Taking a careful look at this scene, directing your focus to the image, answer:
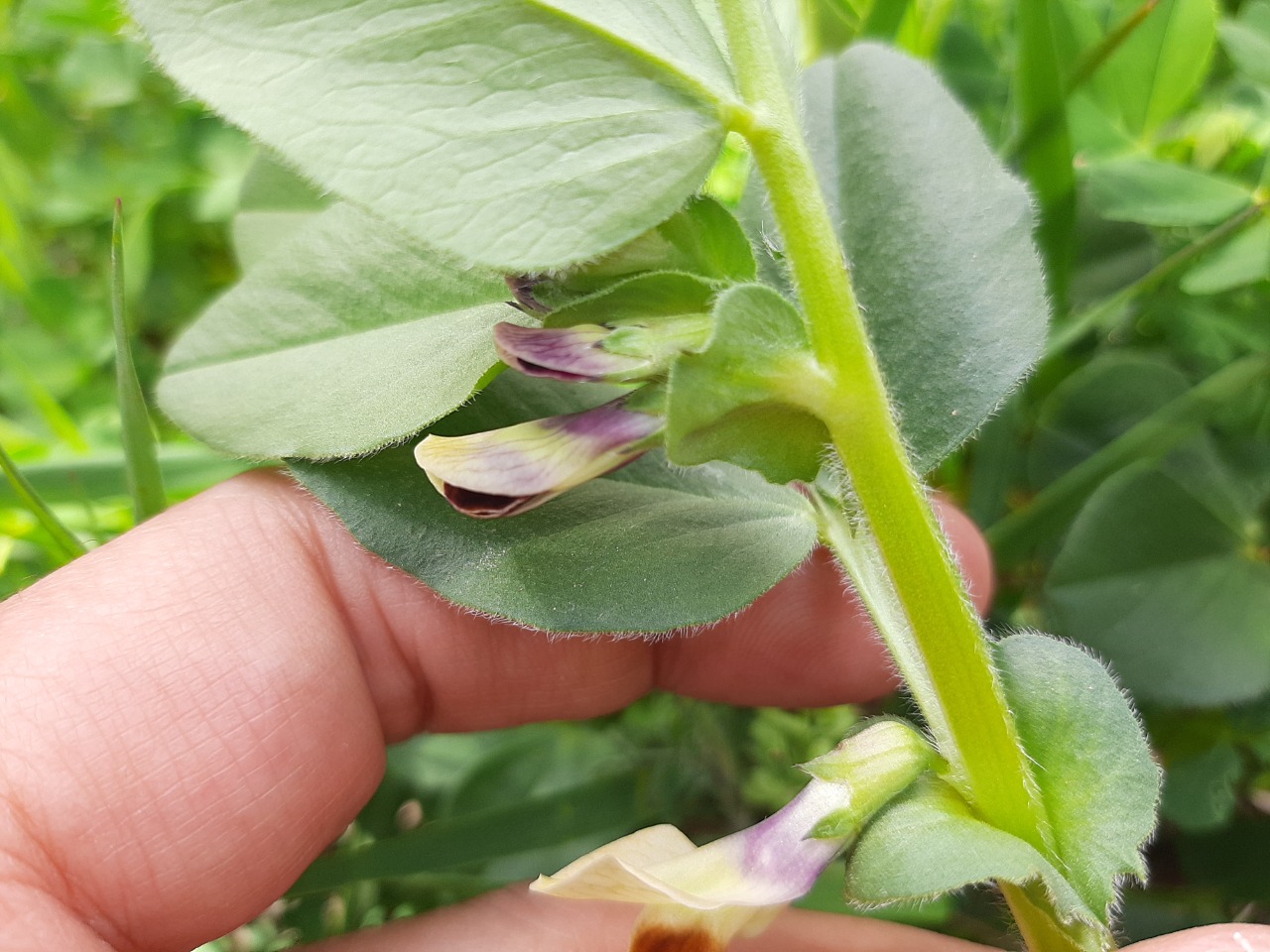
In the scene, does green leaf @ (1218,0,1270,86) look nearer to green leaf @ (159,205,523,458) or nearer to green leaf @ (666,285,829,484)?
green leaf @ (666,285,829,484)

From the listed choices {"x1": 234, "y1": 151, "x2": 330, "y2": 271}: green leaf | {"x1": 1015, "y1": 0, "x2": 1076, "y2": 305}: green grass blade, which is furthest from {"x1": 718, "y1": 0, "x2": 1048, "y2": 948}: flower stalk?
{"x1": 234, "y1": 151, "x2": 330, "y2": 271}: green leaf

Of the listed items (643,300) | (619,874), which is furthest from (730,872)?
(643,300)

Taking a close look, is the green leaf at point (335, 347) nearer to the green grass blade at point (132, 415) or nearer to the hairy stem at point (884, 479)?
the green grass blade at point (132, 415)

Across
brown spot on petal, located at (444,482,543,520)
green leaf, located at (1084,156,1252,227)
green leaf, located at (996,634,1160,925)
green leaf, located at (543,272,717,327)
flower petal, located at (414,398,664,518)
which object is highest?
green leaf, located at (543,272,717,327)

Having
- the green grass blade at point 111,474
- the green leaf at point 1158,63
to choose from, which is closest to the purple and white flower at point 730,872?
the green grass blade at point 111,474

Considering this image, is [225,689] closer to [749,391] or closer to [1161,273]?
[749,391]

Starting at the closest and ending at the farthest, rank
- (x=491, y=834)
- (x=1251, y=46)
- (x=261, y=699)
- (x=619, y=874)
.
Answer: (x=619, y=874) → (x=261, y=699) → (x=1251, y=46) → (x=491, y=834)

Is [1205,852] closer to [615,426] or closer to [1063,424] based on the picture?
[1063,424]

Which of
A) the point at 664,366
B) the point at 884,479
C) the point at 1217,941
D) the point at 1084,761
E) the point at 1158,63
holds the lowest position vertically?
the point at 1217,941
